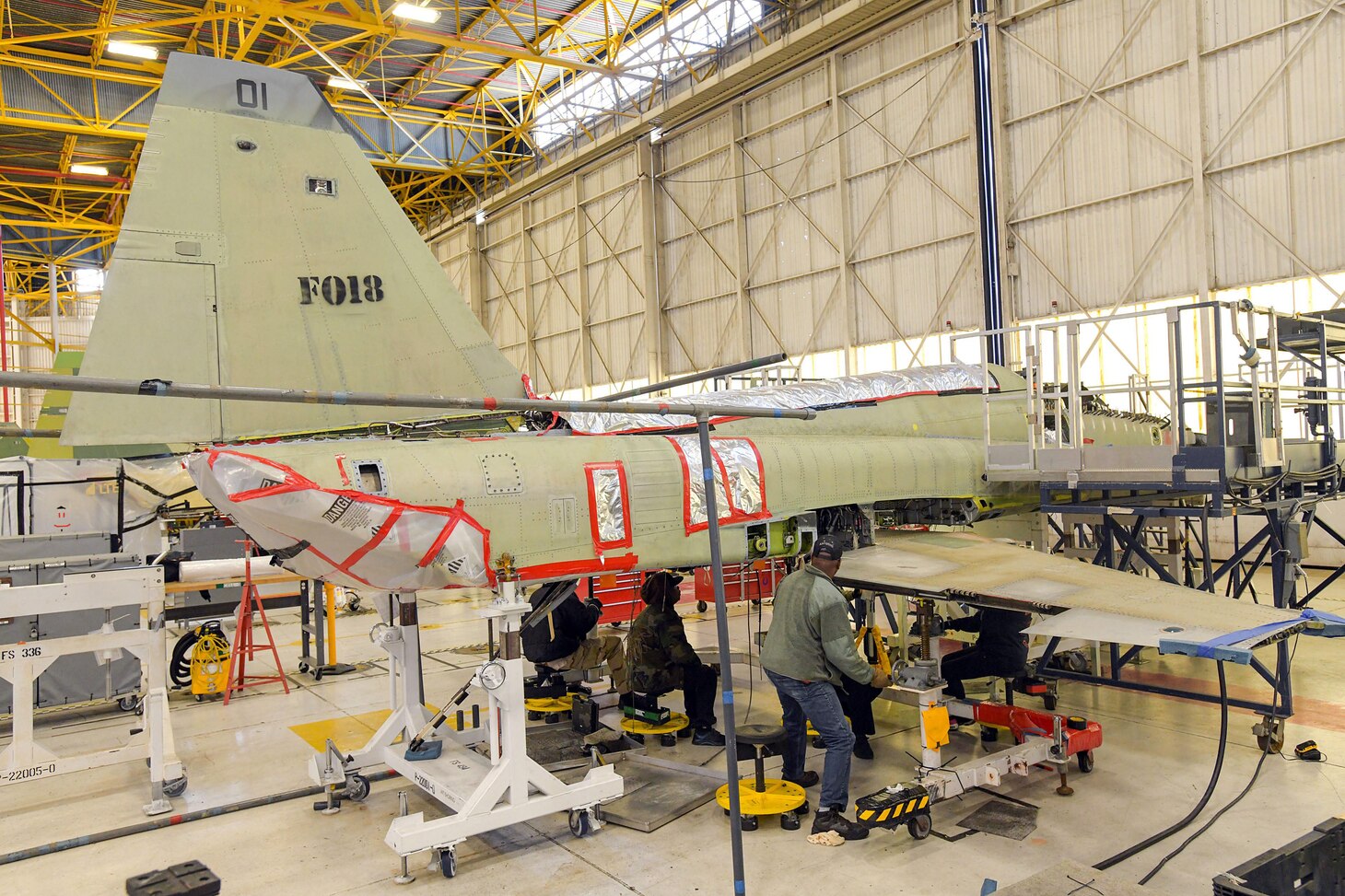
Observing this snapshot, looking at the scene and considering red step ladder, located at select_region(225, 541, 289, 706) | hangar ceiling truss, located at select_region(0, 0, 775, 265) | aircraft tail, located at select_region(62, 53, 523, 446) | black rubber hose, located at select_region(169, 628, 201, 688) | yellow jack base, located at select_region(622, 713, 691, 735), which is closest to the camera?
aircraft tail, located at select_region(62, 53, 523, 446)

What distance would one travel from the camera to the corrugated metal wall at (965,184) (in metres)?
15.1

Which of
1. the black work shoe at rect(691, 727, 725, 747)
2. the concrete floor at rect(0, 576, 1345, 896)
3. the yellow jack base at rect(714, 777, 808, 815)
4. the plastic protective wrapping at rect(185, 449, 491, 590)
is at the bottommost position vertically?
the concrete floor at rect(0, 576, 1345, 896)

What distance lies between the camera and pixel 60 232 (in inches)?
1563

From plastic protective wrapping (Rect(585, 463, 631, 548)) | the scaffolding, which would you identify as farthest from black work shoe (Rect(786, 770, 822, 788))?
the scaffolding

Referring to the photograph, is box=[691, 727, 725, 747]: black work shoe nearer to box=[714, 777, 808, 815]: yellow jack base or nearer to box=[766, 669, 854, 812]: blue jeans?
box=[714, 777, 808, 815]: yellow jack base

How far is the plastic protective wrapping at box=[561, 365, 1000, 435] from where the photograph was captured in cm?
895

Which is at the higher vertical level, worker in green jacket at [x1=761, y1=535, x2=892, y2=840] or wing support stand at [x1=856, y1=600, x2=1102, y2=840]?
worker in green jacket at [x1=761, y1=535, x2=892, y2=840]

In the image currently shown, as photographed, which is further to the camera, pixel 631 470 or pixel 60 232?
pixel 60 232

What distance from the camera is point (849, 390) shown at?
9562 millimetres

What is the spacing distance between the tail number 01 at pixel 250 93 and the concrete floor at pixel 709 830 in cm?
524

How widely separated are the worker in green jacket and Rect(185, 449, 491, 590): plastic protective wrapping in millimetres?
2096

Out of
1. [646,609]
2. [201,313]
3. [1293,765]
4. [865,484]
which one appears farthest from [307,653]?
[1293,765]

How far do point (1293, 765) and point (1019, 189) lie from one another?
13383 millimetres

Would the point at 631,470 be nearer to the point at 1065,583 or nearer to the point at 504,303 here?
the point at 1065,583
